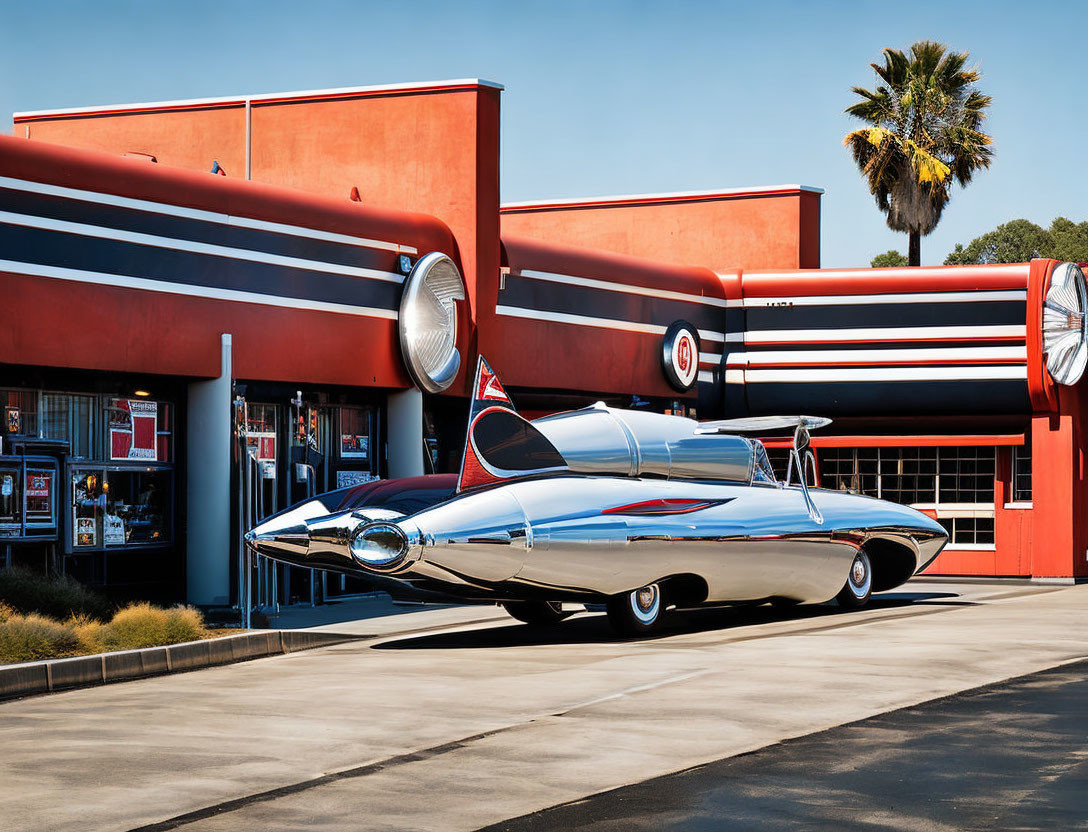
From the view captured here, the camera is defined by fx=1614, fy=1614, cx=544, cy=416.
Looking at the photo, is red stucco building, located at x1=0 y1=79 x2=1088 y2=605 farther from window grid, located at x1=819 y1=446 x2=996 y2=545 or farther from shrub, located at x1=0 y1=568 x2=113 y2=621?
shrub, located at x1=0 y1=568 x2=113 y2=621

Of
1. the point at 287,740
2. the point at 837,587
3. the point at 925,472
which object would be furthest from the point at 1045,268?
the point at 287,740

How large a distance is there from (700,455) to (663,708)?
263 inches

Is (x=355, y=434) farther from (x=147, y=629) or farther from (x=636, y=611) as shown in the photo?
(x=147, y=629)

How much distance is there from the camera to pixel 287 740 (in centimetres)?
950

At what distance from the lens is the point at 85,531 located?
17.6 metres

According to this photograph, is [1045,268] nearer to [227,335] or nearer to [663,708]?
[227,335]

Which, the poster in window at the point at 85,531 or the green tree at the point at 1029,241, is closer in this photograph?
the poster in window at the point at 85,531

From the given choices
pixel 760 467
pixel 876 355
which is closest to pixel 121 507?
pixel 760 467

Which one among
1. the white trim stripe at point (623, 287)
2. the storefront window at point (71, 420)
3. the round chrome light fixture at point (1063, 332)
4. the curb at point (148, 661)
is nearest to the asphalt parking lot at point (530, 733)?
the curb at point (148, 661)

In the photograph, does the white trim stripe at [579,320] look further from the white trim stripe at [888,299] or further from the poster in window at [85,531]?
the poster in window at [85,531]

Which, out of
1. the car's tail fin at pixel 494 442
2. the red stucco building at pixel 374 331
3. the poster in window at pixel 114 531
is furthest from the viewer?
the poster in window at pixel 114 531

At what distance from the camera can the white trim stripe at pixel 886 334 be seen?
86.0ft

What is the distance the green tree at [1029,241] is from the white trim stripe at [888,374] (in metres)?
66.0

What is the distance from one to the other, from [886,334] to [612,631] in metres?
11.9
